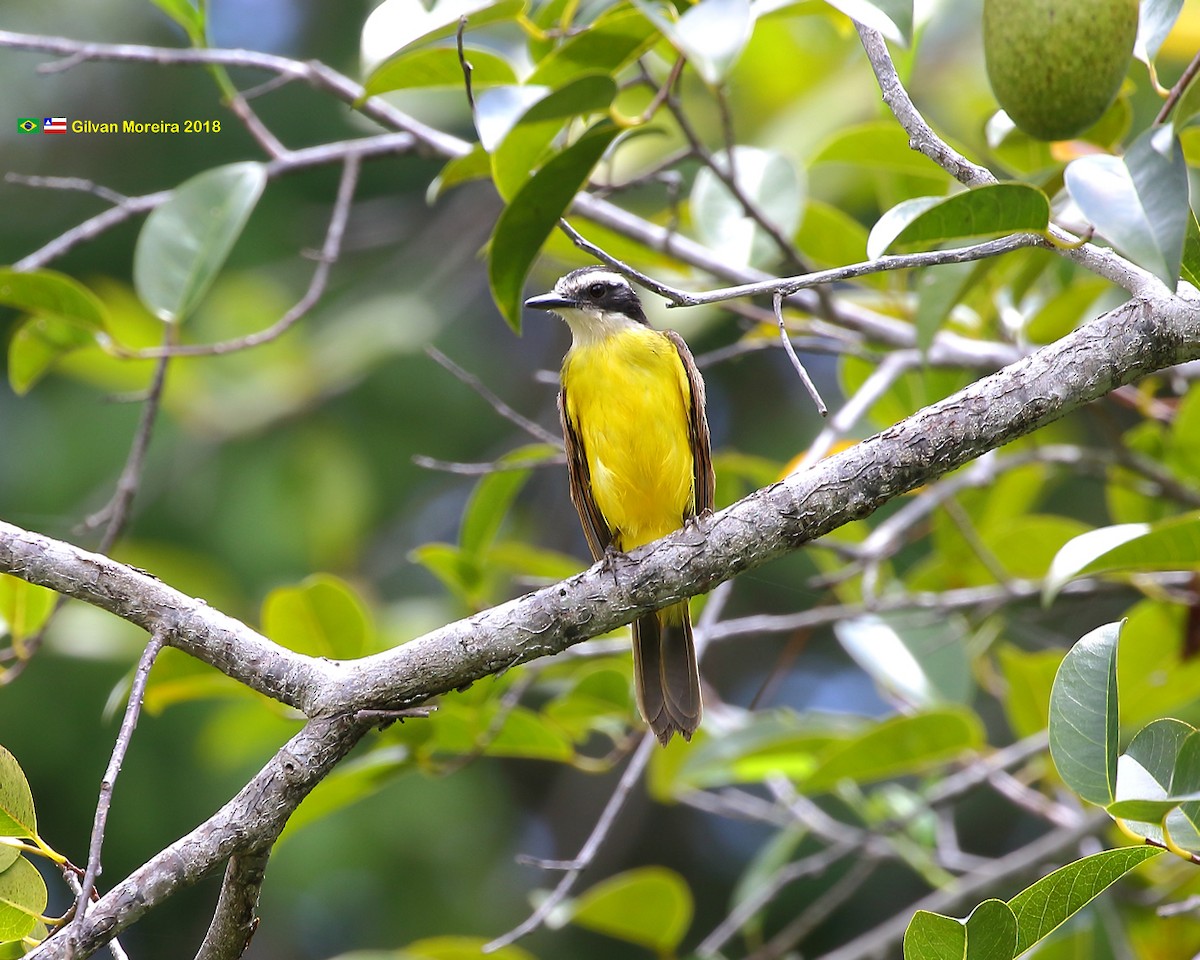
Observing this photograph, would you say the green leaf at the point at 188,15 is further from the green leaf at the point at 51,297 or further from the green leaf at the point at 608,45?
the green leaf at the point at 608,45

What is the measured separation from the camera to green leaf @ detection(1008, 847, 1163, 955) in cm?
190

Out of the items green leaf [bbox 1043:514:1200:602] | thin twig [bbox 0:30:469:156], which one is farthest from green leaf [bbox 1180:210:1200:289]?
thin twig [bbox 0:30:469:156]

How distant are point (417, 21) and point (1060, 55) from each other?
1.61m

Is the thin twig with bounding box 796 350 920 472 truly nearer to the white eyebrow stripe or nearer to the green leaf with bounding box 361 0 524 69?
the white eyebrow stripe

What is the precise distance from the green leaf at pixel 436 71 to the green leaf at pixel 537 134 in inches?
12.7

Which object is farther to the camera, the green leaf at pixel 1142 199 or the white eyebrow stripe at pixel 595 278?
the white eyebrow stripe at pixel 595 278

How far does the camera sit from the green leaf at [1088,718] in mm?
1977

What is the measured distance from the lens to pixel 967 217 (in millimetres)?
2059

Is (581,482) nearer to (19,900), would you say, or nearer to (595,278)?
(595,278)

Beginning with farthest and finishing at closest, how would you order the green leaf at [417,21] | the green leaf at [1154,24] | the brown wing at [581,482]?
the brown wing at [581,482]
the green leaf at [417,21]
the green leaf at [1154,24]

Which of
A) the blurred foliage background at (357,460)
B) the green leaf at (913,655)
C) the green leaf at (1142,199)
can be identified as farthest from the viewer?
the blurred foliage background at (357,460)

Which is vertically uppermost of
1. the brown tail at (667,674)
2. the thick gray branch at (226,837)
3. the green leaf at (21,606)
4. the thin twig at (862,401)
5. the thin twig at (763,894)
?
the green leaf at (21,606)

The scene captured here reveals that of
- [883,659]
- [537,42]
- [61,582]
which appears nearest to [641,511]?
[883,659]

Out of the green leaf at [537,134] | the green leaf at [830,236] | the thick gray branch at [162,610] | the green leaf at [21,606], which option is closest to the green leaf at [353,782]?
the green leaf at [21,606]
